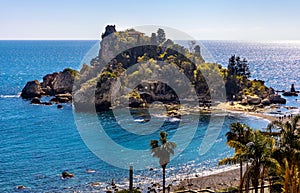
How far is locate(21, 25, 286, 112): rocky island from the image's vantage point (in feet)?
335

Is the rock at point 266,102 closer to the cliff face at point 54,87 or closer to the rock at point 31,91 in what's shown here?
the cliff face at point 54,87

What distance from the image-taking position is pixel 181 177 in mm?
52812

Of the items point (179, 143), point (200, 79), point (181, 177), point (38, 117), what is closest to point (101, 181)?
point (181, 177)

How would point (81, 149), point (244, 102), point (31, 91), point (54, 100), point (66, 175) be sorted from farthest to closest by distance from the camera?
point (31, 91)
point (54, 100)
point (244, 102)
point (81, 149)
point (66, 175)

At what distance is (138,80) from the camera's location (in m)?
113

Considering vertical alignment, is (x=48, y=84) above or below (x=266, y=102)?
above

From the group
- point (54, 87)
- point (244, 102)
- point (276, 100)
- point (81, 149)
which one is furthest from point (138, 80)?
point (81, 149)

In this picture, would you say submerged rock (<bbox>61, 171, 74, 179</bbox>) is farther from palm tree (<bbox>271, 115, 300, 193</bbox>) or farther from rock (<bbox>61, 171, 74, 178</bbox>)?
palm tree (<bbox>271, 115, 300, 193</bbox>)

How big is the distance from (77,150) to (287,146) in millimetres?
46086

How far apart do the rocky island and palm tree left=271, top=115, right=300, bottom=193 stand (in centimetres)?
7472

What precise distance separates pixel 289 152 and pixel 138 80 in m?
90.2

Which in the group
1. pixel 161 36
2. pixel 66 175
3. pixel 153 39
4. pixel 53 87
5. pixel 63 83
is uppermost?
pixel 161 36

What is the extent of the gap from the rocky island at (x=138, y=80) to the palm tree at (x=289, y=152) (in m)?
74.7

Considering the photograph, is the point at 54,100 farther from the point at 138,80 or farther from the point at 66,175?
the point at 66,175
